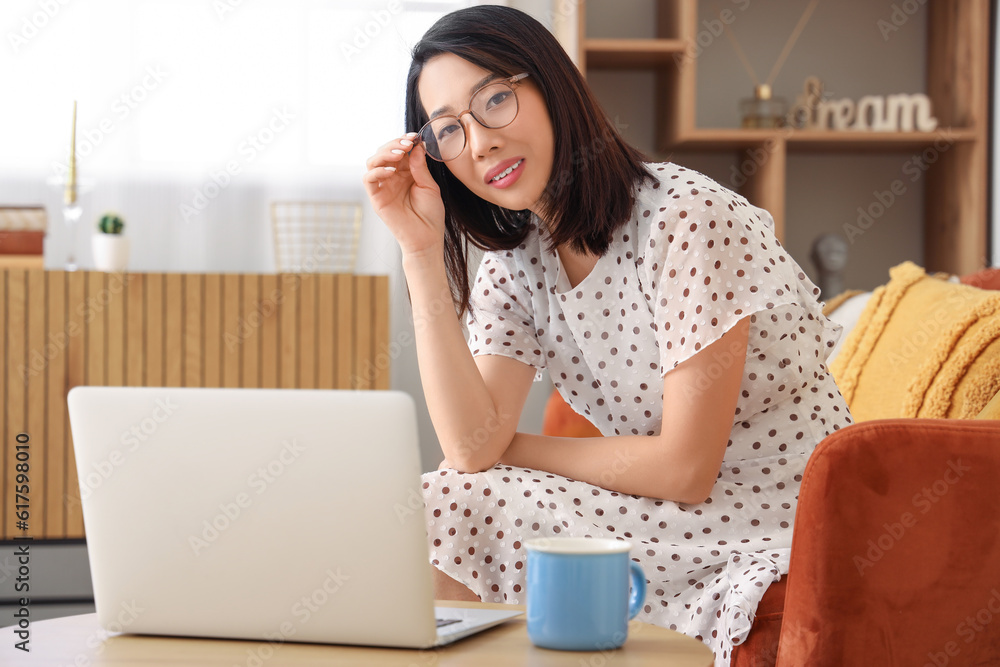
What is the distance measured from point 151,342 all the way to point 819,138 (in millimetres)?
1886

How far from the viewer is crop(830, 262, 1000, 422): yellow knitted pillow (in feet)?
4.20

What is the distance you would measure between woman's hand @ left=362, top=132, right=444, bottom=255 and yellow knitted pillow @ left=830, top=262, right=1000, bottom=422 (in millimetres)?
741

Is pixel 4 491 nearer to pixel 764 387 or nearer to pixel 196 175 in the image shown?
pixel 196 175

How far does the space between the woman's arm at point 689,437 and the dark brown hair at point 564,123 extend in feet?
0.84

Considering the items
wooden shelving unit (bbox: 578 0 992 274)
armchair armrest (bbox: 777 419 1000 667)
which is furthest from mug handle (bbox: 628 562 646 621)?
wooden shelving unit (bbox: 578 0 992 274)

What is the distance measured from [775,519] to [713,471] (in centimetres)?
13

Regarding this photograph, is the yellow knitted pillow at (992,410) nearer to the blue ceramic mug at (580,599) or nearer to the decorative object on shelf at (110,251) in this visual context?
the blue ceramic mug at (580,599)

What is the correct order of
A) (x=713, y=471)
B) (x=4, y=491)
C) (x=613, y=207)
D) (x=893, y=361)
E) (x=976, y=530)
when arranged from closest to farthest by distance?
(x=976, y=530), (x=713, y=471), (x=613, y=207), (x=893, y=361), (x=4, y=491)

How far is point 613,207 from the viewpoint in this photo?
1.24 metres

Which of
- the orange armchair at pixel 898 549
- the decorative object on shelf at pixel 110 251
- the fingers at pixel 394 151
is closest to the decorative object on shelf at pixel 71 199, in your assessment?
the decorative object on shelf at pixel 110 251

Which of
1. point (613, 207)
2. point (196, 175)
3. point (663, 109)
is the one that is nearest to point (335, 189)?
→ point (196, 175)

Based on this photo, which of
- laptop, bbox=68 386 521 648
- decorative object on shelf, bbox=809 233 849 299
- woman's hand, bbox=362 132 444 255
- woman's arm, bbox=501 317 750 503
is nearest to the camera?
laptop, bbox=68 386 521 648

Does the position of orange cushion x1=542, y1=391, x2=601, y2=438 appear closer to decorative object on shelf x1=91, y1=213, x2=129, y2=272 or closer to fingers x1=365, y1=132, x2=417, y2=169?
fingers x1=365, y1=132, x2=417, y2=169

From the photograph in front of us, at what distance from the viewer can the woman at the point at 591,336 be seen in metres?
1.08
